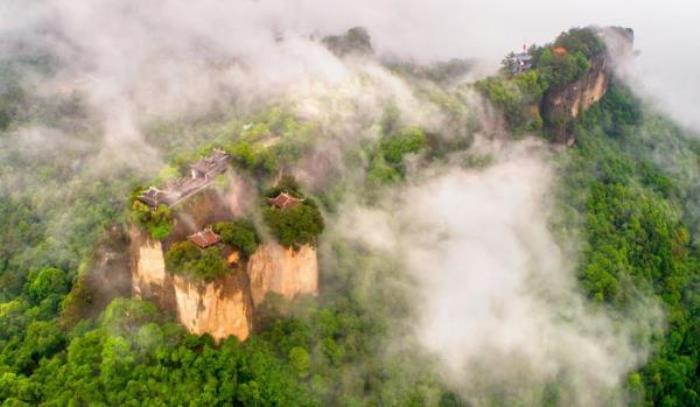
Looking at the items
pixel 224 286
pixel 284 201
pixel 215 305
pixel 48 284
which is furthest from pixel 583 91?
pixel 48 284

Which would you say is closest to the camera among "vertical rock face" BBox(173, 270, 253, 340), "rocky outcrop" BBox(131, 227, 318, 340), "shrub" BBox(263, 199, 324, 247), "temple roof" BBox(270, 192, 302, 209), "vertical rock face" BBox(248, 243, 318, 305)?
"vertical rock face" BBox(173, 270, 253, 340)

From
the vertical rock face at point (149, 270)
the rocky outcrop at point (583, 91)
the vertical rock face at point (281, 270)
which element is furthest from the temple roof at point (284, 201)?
the rocky outcrop at point (583, 91)

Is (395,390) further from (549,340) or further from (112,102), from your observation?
(112,102)

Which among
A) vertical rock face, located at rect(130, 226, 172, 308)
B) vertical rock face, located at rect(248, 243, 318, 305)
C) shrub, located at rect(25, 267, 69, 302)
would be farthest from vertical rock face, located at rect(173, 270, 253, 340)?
shrub, located at rect(25, 267, 69, 302)

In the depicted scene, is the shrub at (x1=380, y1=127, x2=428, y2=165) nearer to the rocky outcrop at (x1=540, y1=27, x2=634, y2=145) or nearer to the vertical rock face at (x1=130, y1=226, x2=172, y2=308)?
the rocky outcrop at (x1=540, y1=27, x2=634, y2=145)

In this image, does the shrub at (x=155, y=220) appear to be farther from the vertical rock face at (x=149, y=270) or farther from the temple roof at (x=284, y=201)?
the temple roof at (x=284, y=201)

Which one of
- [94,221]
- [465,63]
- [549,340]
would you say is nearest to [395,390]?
[549,340]
